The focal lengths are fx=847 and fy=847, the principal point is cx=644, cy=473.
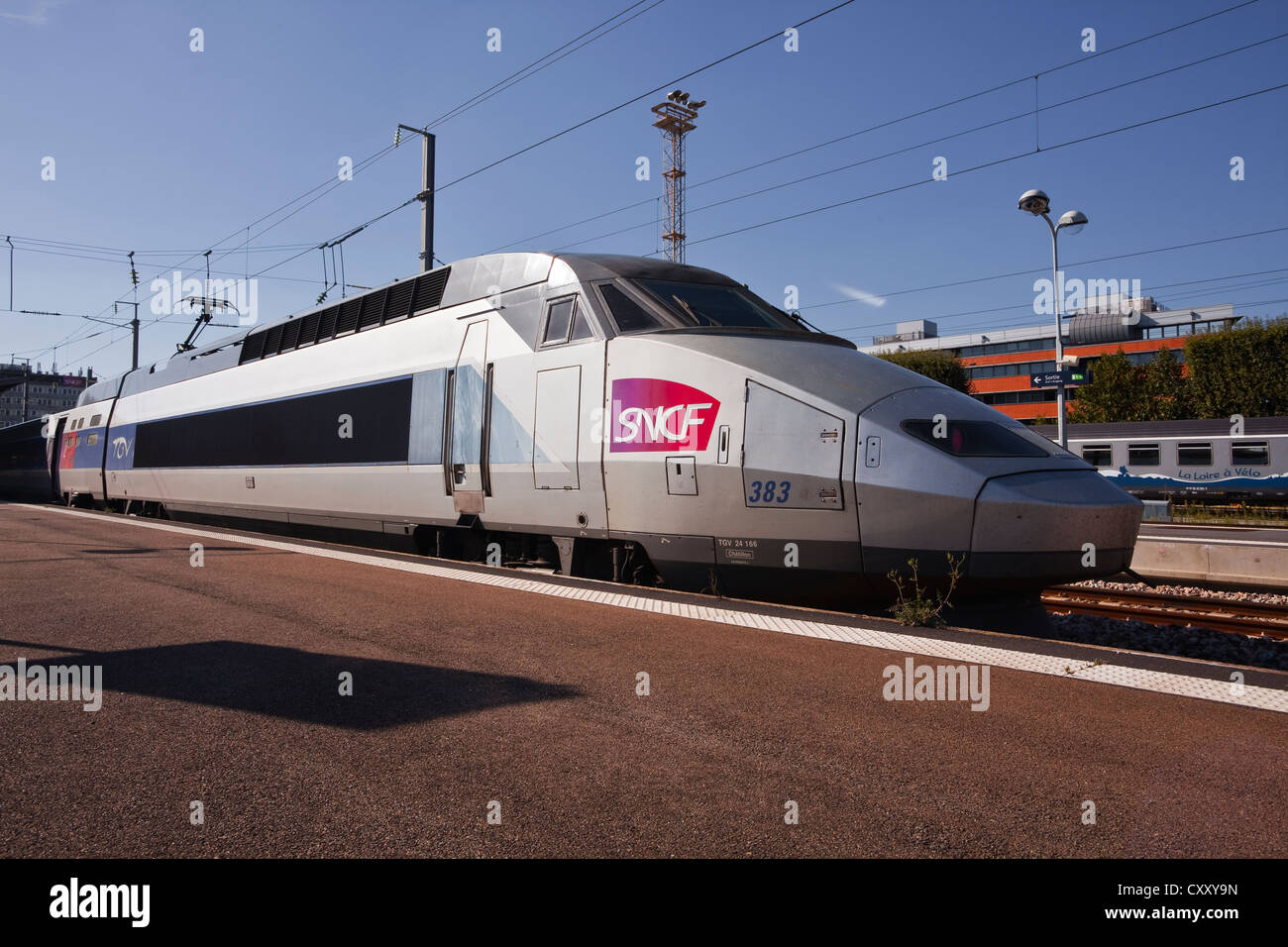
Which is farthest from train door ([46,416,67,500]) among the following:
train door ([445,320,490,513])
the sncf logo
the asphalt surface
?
the sncf logo

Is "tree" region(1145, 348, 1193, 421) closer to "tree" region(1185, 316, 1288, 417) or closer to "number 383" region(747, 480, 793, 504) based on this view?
"tree" region(1185, 316, 1288, 417)

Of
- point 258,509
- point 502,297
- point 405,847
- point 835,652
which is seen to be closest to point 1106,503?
point 835,652

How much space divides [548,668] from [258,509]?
12.1 meters

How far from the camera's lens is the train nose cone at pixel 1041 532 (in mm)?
6156

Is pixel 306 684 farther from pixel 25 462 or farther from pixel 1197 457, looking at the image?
pixel 25 462

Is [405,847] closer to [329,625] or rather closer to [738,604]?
[329,625]

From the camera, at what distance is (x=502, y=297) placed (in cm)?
968

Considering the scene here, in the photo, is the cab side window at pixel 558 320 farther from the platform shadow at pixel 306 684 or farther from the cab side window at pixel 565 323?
the platform shadow at pixel 306 684

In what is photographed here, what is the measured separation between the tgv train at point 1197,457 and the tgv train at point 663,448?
2233cm

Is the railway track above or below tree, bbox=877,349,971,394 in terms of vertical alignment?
below

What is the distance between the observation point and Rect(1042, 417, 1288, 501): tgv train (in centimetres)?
2666

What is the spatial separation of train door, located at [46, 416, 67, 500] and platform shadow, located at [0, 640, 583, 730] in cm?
2678

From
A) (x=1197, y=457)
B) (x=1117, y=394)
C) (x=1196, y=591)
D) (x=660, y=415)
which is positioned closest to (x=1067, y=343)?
(x=1117, y=394)

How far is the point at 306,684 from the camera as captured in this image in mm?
4672
